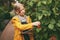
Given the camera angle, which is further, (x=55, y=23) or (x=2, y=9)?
(x=2, y=9)

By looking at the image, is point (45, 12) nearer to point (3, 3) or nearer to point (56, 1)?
point (56, 1)

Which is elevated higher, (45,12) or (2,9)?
(45,12)

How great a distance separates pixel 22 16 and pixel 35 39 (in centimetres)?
55

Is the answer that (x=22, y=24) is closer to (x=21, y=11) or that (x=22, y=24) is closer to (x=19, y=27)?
(x=19, y=27)

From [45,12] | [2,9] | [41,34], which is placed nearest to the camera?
[45,12]

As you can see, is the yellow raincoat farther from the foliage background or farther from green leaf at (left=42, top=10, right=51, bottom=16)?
green leaf at (left=42, top=10, right=51, bottom=16)

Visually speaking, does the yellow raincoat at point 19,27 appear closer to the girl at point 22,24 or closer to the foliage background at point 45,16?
the girl at point 22,24

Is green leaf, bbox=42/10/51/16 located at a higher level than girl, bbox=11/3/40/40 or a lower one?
higher

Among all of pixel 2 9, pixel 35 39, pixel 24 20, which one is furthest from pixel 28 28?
pixel 2 9

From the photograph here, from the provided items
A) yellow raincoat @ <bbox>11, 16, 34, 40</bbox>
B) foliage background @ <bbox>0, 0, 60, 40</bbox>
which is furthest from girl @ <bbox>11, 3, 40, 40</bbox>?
foliage background @ <bbox>0, 0, 60, 40</bbox>

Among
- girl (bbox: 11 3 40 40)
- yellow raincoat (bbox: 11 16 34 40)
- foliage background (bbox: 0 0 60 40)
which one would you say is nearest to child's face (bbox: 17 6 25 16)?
girl (bbox: 11 3 40 40)

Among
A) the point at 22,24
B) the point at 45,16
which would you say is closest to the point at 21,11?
the point at 22,24

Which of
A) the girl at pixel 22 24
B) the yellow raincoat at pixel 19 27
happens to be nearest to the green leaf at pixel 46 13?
the girl at pixel 22 24

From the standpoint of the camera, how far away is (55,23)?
13.6 ft
